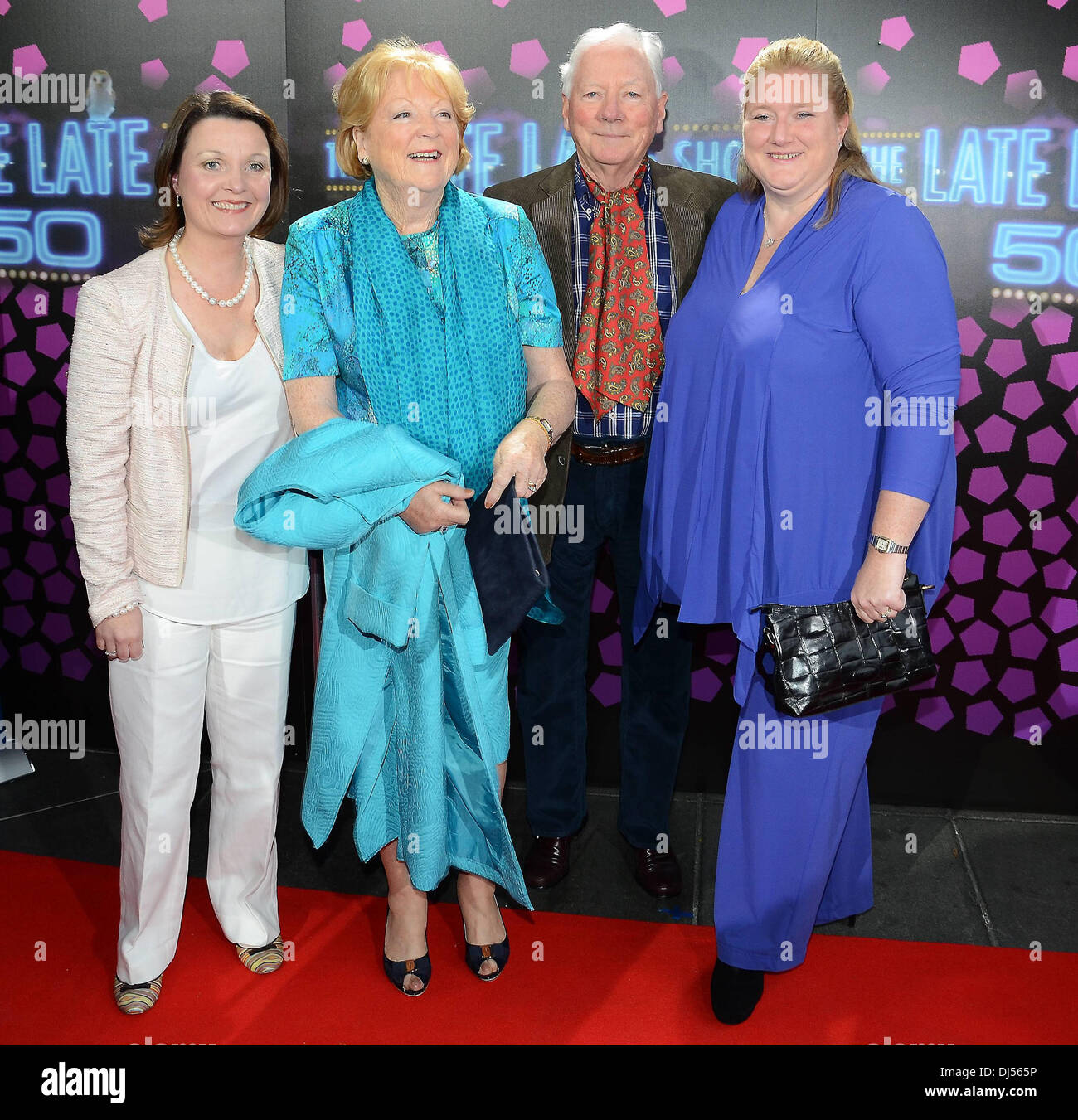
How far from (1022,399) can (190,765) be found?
2582 millimetres

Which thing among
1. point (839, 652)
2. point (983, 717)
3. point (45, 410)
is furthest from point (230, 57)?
point (983, 717)

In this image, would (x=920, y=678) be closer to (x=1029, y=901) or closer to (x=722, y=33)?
(x=1029, y=901)

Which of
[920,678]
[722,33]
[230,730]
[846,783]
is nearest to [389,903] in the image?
[230,730]

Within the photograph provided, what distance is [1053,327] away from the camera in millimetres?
3426

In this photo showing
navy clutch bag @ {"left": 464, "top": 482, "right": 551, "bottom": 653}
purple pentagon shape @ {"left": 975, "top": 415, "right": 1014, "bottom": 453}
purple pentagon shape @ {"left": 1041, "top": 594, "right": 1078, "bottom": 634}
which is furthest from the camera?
purple pentagon shape @ {"left": 1041, "top": 594, "right": 1078, "bottom": 634}

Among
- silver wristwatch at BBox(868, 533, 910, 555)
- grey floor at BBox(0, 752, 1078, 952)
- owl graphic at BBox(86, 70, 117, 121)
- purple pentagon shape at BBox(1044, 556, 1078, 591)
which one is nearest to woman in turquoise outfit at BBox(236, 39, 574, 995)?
grey floor at BBox(0, 752, 1078, 952)

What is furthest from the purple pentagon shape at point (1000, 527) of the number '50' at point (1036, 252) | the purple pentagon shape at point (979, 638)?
the number '50' at point (1036, 252)

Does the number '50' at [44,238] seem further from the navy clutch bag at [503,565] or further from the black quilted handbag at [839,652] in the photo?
the black quilted handbag at [839,652]

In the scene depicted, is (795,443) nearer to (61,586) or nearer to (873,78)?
(873,78)

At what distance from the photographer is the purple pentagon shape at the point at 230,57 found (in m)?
3.56

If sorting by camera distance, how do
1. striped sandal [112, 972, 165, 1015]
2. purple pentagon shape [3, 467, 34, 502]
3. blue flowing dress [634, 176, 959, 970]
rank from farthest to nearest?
1. purple pentagon shape [3, 467, 34, 502]
2. striped sandal [112, 972, 165, 1015]
3. blue flowing dress [634, 176, 959, 970]

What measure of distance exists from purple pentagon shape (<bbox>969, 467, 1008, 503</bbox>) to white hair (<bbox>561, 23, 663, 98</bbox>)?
1536 mm

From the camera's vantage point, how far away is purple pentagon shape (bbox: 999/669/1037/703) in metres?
3.69

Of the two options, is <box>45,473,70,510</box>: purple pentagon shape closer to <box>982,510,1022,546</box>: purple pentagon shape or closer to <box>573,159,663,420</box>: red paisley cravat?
<box>573,159,663,420</box>: red paisley cravat
